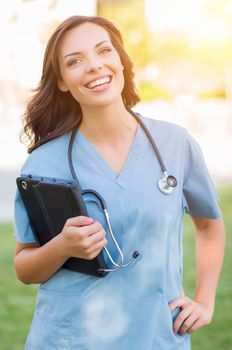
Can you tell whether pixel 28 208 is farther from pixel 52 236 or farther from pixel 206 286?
pixel 206 286

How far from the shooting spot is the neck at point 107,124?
6.73ft

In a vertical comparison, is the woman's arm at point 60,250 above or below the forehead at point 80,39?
below

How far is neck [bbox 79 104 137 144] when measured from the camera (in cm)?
205

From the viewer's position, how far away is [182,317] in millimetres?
2041

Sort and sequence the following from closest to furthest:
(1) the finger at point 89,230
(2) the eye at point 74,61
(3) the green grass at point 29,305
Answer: (1) the finger at point 89,230
(2) the eye at point 74,61
(3) the green grass at point 29,305

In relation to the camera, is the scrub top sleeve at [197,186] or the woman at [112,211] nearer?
the woman at [112,211]

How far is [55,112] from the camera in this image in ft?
7.21

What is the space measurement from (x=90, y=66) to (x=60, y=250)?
0.45 metres

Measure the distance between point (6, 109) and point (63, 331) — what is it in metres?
9.89

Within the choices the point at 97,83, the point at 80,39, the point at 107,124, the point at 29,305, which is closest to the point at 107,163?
the point at 107,124

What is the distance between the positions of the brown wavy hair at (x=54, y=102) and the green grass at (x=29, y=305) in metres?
2.16

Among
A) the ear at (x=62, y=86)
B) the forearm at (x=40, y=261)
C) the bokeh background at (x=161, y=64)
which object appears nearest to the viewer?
the forearm at (x=40, y=261)

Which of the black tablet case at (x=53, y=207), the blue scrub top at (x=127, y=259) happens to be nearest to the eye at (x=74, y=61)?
the blue scrub top at (x=127, y=259)

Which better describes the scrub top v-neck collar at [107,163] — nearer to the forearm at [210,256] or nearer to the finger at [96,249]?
the finger at [96,249]
